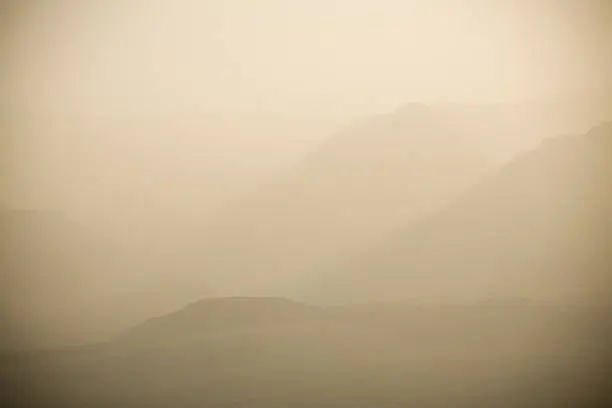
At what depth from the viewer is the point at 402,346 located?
1.38 m

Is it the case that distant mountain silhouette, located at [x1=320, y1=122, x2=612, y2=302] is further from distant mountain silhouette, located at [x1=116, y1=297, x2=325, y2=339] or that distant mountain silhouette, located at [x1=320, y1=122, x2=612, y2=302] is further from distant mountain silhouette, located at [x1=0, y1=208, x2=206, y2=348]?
distant mountain silhouette, located at [x1=0, y1=208, x2=206, y2=348]

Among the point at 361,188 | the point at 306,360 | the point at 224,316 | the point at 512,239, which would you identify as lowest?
the point at 306,360

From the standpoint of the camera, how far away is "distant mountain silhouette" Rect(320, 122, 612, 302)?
1.37 metres

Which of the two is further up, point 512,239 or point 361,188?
point 361,188

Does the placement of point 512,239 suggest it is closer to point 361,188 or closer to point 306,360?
point 361,188

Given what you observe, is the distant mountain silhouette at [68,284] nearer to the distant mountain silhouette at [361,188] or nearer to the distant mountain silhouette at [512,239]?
the distant mountain silhouette at [361,188]

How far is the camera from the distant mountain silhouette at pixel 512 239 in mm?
1372

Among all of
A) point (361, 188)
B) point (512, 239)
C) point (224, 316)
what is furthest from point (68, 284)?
point (512, 239)

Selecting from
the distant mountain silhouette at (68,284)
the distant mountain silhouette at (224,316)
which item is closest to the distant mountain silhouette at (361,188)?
the distant mountain silhouette at (224,316)

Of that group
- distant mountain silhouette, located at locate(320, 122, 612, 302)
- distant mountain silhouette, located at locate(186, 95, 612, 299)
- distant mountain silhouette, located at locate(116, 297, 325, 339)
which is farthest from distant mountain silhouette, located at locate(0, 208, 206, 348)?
distant mountain silhouette, located at locate(320, 122, 612, 302)

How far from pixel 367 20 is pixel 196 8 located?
0.43m

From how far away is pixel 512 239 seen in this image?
138 centimetres

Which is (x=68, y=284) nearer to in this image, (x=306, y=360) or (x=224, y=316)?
(x=224, y=316)

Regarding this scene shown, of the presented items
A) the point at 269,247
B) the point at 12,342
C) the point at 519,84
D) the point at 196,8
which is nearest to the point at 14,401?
the point at 12,342
